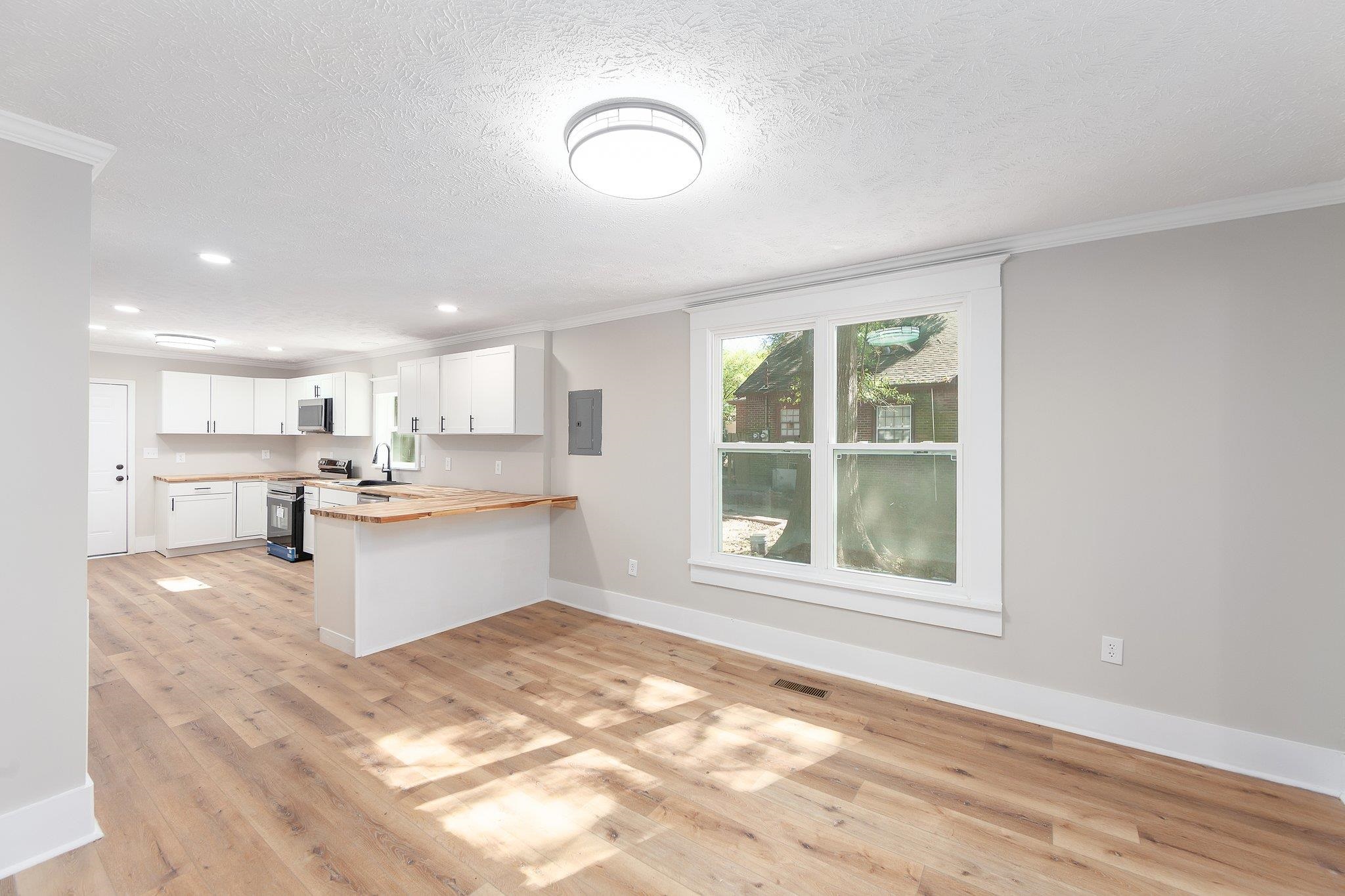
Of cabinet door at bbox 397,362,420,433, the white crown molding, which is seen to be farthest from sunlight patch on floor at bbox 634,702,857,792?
cabinet door at bbox 397,362,420,433

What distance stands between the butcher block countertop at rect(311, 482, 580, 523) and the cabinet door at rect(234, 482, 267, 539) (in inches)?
66.7

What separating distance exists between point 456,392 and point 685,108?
3.92 metres

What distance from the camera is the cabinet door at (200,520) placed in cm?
630

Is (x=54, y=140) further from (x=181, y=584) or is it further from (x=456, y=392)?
(x=181, y=584)

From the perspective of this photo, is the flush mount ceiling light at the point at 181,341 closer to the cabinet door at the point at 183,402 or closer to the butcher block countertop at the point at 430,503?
the cabinet door at the point at 183,402

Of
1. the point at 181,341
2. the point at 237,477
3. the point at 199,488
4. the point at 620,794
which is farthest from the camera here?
the point at 237,477

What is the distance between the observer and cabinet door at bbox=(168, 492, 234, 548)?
630 cm

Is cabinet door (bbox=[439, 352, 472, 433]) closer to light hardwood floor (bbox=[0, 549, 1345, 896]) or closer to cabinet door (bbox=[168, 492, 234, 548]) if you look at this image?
light hardwood floor (bbox=[0, 549, 1345, 896])

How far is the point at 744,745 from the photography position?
2.62m

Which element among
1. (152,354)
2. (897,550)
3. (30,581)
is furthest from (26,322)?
(152,354)

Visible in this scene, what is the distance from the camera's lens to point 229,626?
411 cm

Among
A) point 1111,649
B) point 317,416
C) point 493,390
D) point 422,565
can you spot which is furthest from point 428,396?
point 1111,649

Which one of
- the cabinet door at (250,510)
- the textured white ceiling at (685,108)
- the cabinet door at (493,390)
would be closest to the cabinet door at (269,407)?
the cabinet door at (250,510)

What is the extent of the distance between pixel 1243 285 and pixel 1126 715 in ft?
6.43
